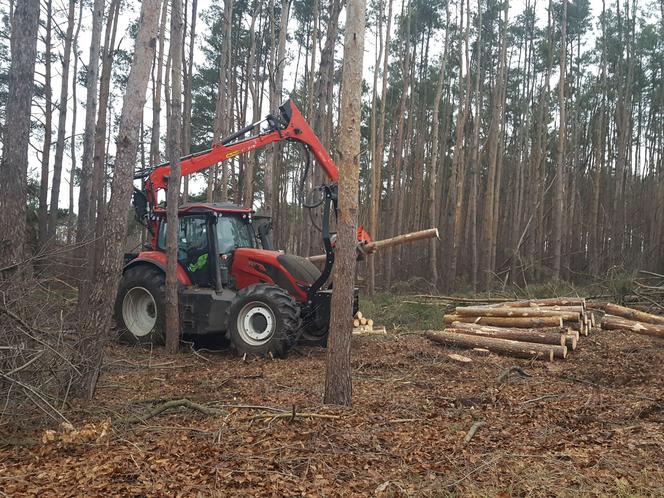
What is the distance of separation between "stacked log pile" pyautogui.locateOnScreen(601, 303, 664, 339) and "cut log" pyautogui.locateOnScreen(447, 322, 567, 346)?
5.44 feet

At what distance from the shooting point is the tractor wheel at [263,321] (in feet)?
27.8

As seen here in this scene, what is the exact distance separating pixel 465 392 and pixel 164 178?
20.4 ft

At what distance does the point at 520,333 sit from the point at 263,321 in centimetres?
424

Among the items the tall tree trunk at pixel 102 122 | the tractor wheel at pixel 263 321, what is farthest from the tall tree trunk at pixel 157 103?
the tractor wheel at pixel 263 321

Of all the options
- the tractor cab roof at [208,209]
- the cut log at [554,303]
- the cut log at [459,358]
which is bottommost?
the cut log at [459,358]

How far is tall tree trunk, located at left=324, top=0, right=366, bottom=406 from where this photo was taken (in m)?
5.36

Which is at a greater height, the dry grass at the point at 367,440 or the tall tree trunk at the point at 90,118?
the tall tree trunk at the point at 90,118

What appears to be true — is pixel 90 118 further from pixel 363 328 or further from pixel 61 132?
pixel 363 328

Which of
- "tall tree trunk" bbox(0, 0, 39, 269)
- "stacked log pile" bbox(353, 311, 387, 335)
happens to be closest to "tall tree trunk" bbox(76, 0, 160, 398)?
"tall tree trunk" bbox(0, 0, 39, 269)

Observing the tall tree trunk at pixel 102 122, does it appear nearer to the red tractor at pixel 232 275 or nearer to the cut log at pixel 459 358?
the red tractor at pixel 232 275

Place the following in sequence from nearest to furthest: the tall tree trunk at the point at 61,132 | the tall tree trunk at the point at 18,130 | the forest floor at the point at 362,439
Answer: the forest floor at the point at 362,439 < the tall tree trunk at the point at 18,130 < the tall tree trunk at the point at 61,132

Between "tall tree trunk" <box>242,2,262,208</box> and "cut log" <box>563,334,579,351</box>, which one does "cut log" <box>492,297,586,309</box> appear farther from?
"tall tree trunk" <box>242,2,262,208</box>

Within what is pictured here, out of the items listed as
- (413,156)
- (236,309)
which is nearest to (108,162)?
(413,156)

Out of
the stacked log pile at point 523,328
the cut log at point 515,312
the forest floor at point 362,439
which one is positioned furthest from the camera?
the cut log at point 515,312
